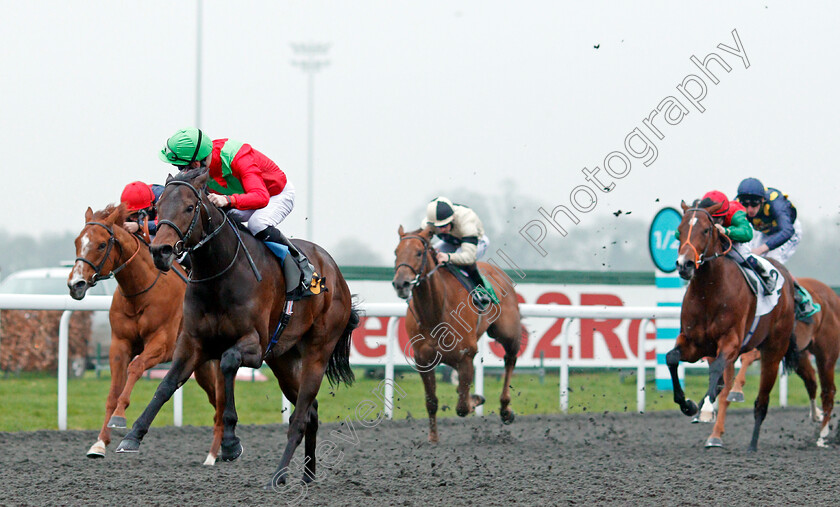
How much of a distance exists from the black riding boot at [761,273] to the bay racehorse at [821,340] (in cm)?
94

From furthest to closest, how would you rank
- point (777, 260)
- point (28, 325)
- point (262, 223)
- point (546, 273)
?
1. point (546, 273)
2. point (28, 325)
3. point (777, 260)
4. point (262, 223)

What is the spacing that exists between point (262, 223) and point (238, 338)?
0.64m

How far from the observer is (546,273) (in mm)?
11336

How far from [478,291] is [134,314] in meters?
2.54

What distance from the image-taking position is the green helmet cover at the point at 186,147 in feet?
13.1

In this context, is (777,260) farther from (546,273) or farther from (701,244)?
(546,273)

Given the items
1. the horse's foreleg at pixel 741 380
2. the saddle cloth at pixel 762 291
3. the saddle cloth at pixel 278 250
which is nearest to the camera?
the saddle cloth at pixel 278 250

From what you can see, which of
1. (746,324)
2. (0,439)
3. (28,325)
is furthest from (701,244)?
(28,325)

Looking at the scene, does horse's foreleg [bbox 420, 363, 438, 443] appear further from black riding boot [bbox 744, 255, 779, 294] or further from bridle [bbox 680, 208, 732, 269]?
black riding boot [bbox 744, 255, 779, 294]

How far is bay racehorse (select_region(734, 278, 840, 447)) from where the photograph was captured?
281 inches

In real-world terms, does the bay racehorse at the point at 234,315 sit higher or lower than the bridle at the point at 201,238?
lower

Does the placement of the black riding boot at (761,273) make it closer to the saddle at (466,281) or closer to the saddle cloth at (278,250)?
the saddle at (466,281)

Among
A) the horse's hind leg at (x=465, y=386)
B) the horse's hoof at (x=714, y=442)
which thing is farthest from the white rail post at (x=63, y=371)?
the horse's hoof at (x=714, y=442)

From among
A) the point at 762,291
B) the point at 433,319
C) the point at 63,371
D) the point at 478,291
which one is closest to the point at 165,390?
the point at 433,319
